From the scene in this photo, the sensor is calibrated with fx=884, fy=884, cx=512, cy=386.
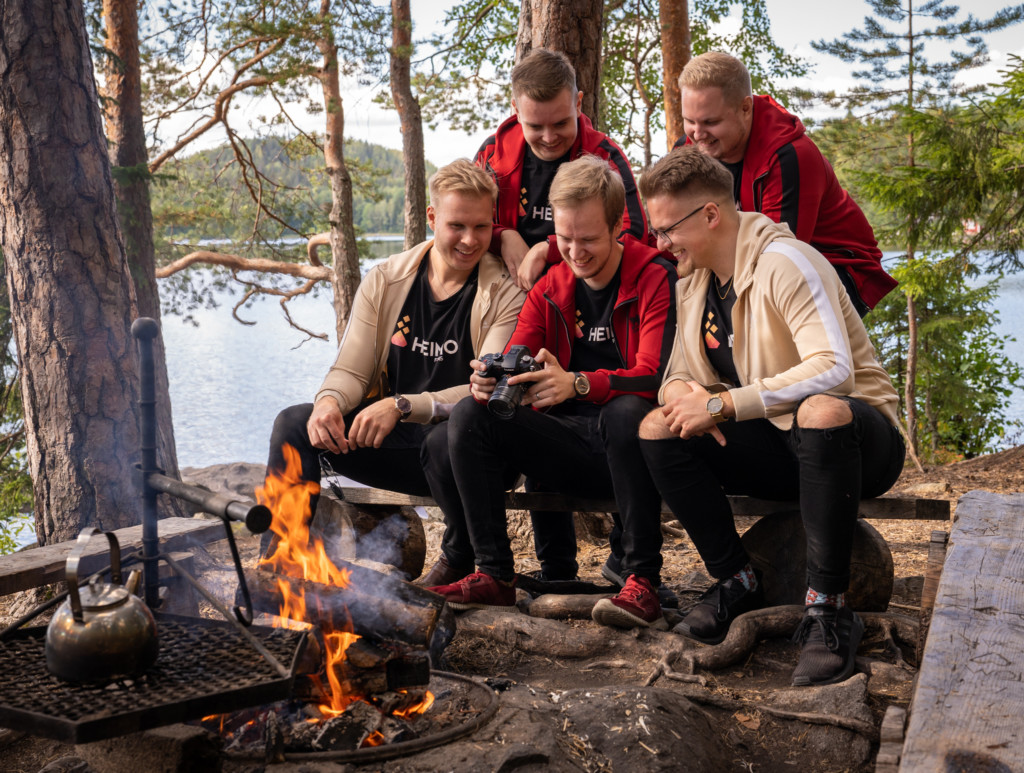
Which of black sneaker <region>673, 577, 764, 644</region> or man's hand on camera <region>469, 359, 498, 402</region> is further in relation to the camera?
man's hand on camera <region>469, 359, 498, 402</region>

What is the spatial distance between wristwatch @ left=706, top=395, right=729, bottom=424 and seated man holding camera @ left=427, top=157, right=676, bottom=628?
10.4 inches

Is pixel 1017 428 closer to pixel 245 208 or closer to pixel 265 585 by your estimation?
pixel 245 208

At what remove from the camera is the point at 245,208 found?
42.4 feet

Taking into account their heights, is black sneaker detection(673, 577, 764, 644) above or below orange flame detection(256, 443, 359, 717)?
below

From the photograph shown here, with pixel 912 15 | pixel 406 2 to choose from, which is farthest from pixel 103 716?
pixel 912 15

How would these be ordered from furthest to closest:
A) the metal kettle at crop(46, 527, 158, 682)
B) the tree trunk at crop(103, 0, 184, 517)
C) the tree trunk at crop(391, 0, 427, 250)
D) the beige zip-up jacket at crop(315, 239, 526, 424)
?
the tree trunk at crop(391, 0, 427, 250)
the tree trunk at crop(103, 0, 184, 517)
the beige zip-up jacket at crop(315, 239, 526, 424)
the metal kettle at crop(46, 527, 158, 682)

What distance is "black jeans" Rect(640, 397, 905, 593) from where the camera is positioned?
2602mm

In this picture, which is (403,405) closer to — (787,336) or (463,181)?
(463,181)

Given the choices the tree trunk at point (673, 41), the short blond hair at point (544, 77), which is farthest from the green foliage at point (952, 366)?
the short blond hair at point (544, 77)

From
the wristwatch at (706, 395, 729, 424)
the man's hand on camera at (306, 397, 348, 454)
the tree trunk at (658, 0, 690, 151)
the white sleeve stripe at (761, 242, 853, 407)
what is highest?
the tree trunk at (658, 0, 690, 151)

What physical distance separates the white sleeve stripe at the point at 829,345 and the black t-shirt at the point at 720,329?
28cm

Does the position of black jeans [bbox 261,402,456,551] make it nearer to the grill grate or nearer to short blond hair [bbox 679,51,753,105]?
the grill grate

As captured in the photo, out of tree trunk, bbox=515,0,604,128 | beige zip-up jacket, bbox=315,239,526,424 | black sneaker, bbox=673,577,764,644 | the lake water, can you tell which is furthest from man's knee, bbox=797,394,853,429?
the lake water

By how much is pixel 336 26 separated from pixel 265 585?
988cm
